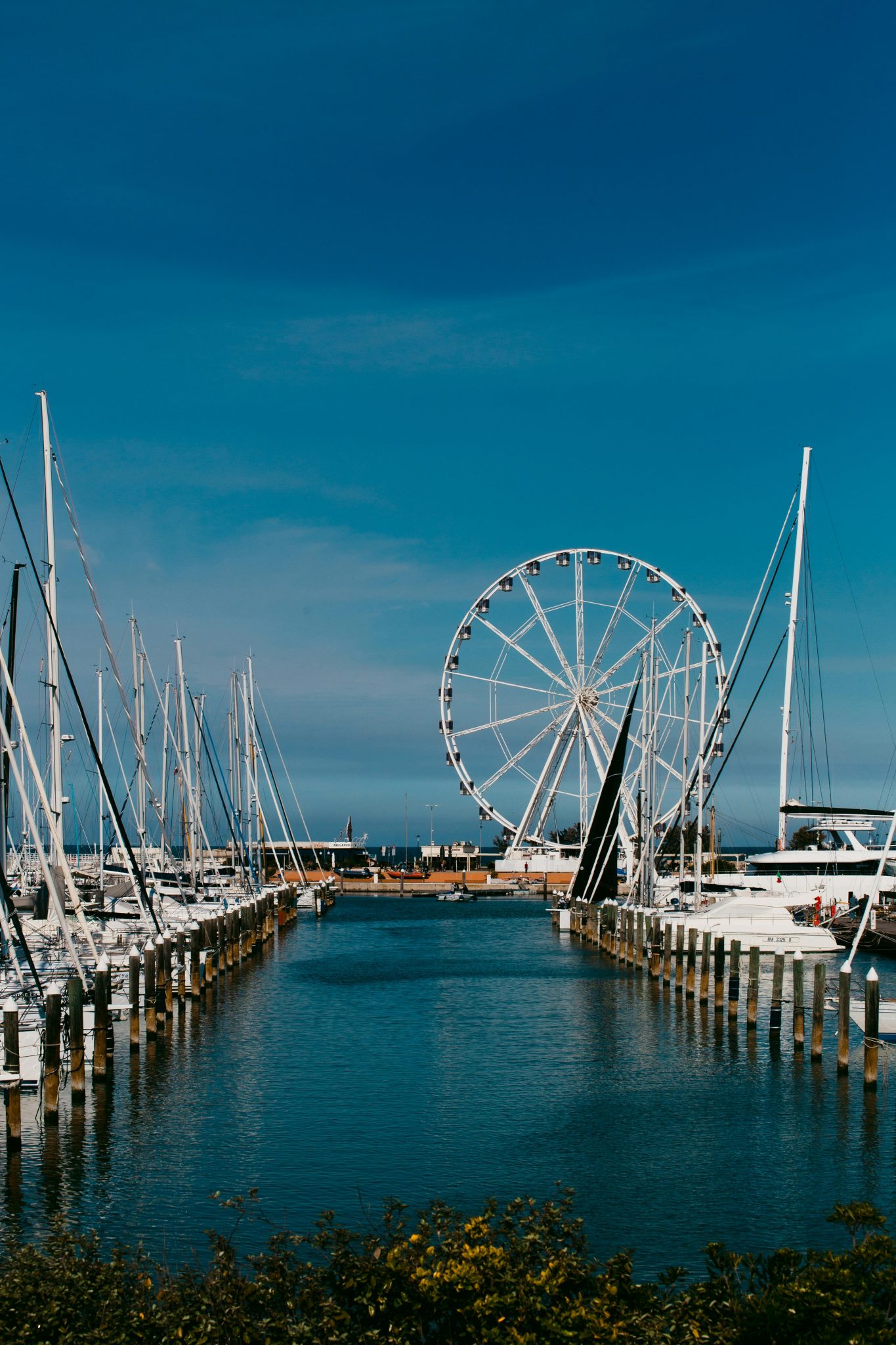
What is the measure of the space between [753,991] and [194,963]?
1735cm

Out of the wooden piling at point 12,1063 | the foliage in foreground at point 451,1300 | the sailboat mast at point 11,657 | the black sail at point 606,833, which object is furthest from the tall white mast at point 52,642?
the black sail at point 606,833

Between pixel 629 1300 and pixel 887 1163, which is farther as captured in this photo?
pixel 887 1163

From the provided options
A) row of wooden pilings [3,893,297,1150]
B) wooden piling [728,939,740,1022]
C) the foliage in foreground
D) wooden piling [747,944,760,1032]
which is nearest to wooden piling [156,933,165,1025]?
row of wooden pilings [3,893,297,1150]

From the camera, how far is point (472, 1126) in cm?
2559

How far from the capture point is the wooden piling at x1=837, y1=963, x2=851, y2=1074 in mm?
Answer: 28422

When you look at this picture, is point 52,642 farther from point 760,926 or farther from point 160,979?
point 760,926

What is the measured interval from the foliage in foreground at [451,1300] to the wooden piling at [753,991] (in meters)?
22.7

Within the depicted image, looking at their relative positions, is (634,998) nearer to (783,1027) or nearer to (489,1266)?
(783,1027)

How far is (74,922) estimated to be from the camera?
129 ft

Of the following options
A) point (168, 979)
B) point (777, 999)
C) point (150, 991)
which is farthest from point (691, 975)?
point (150, 991)

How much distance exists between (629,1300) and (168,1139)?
48.7 ft

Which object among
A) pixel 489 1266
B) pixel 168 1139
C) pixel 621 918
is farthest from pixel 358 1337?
pixel 621 918

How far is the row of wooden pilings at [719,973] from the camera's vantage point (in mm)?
28516

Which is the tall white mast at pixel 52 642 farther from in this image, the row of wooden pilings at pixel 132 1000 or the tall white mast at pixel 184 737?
the tall white mast at pixel 184 737
